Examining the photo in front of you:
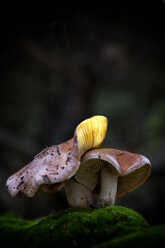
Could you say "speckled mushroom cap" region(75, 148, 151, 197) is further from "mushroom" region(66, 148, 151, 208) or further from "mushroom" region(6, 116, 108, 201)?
"mushroom" region(6, 116, 108, 201)

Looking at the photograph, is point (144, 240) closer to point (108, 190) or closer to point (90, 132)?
point (108, 190)

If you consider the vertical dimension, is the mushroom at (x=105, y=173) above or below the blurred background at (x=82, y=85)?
below

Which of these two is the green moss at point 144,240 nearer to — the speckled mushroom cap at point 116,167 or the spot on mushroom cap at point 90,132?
the speckled mushroom cap at point 116,167

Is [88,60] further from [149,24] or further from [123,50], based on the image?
[149,24]

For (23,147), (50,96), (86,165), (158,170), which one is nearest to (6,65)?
(50,96)

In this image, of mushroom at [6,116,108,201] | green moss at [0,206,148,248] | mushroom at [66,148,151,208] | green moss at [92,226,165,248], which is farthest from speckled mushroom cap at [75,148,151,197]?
green moss at [92,226,165,248]

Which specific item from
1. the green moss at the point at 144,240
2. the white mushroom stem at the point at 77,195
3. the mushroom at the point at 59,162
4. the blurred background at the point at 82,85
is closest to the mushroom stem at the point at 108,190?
the white mushroom stem at the point at 77,195
